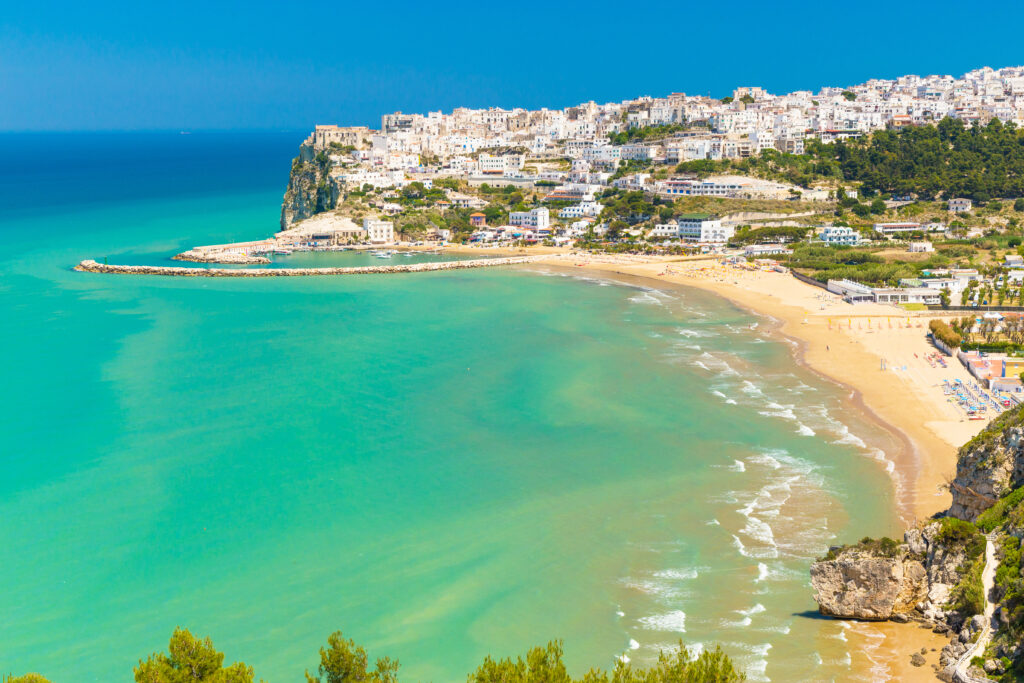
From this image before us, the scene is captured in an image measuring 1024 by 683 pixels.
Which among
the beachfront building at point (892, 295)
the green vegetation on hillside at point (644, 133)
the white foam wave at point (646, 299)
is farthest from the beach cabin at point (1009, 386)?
the green vegetation on hillside at point (644, 133)

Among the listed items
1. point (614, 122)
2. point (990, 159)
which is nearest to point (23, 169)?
point (614, 122)

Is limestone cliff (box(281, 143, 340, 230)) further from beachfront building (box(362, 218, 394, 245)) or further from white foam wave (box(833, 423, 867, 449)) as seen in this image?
white foam wave (box(833, 423, 867, 449))

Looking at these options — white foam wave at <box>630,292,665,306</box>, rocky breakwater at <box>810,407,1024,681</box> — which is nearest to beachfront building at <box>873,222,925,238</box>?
white foam wave at <box>630,292,665,306</box>

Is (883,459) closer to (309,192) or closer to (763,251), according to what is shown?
(763,251)

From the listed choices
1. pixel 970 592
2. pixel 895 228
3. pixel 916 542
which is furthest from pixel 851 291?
pixel 970 592

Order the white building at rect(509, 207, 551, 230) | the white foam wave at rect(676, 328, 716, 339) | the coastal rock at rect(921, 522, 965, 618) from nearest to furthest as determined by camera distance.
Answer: the coastal rock at rect(921, 522, 965, 618), the white foam wave at rect(676, 328, 716, 339), the white building at rect(509, 207, 551, 230)

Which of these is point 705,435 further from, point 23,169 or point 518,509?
point 23,169

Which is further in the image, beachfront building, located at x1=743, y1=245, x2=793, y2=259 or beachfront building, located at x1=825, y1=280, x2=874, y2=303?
beachfront building, located at x1=743, y1=245, x2=793, y2=259
